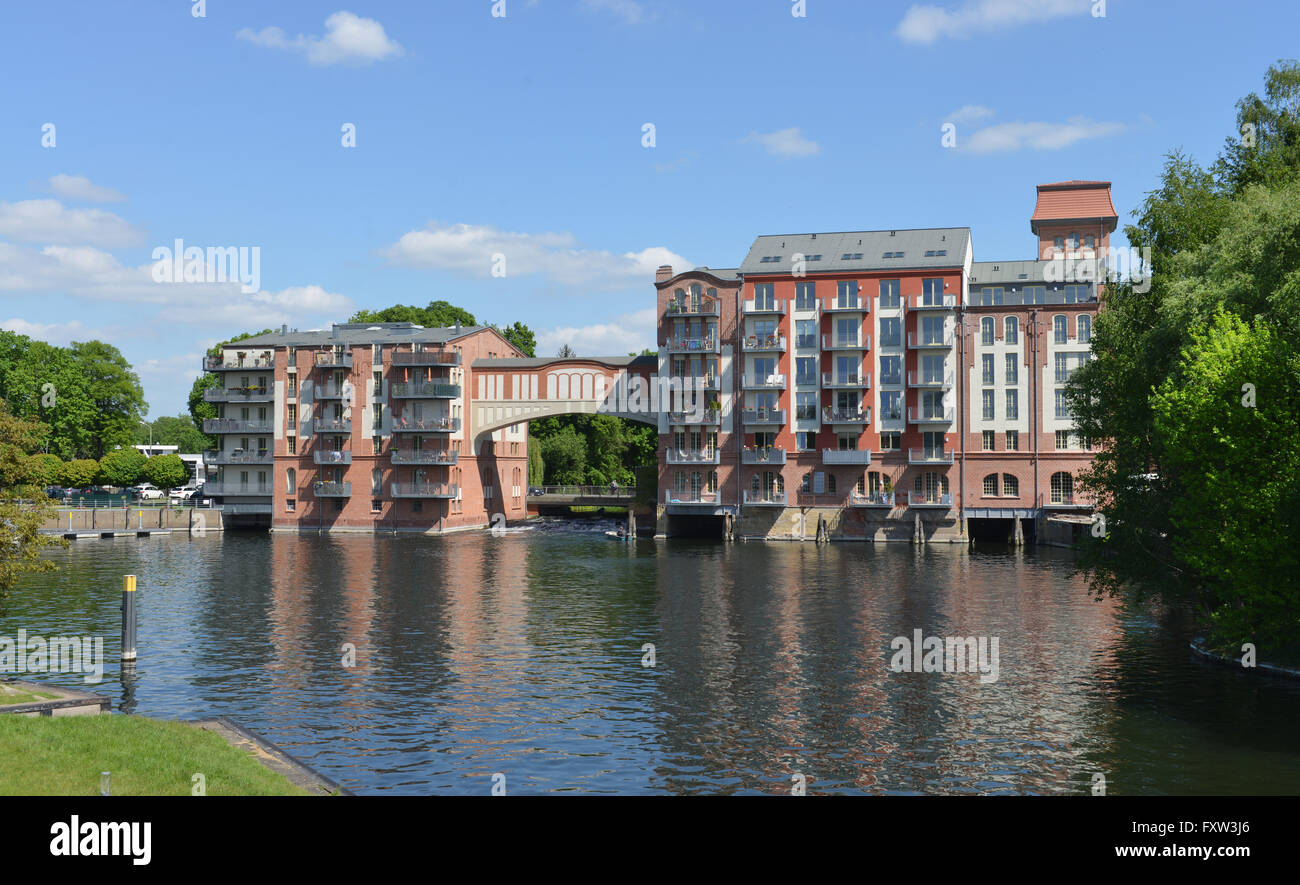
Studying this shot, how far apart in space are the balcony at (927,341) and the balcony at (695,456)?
63.9 ft

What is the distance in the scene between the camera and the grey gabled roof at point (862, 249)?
291 feet

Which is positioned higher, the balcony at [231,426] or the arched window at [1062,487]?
the balcony at [231,426]

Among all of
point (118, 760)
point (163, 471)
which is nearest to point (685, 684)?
point (118, 760)

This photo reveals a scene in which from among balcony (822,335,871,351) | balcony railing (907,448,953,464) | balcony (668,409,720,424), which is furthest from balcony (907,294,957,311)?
balcony (668,409,720,424)

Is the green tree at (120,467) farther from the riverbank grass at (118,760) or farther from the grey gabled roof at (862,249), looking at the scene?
the riverbank grass at (118,760)

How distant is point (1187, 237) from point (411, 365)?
71.0 meters

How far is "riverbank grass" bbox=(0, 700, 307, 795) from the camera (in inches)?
665

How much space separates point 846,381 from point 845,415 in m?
3.01

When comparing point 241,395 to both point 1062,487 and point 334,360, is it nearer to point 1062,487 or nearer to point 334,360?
point 334,360

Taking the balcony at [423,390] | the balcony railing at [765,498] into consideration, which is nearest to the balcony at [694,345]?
the balcony railing at [765,498]

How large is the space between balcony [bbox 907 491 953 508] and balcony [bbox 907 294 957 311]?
1588cm

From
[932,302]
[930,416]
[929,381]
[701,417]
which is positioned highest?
[932,302]

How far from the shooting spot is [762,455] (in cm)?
9075
